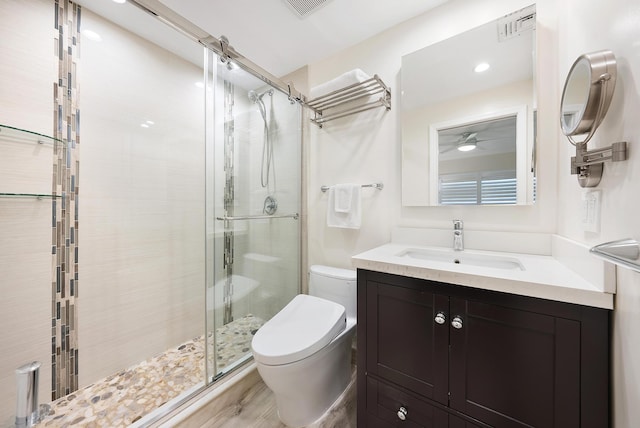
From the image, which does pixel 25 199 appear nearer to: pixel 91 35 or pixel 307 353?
pixel 91 35

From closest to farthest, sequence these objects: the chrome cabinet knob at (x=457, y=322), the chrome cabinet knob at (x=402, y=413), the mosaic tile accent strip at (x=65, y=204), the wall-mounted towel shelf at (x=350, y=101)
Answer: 1. the chrome cabinet knob at (x=457, y=322)
2. the chrome cabinet knob at (x=402, y=413)
3. the mosaic tile accent strip at (x=65, y=204)
4. the wall-mounted towel shelf at (x=350, y=101)

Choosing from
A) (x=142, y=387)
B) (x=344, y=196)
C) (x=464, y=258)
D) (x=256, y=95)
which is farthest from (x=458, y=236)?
(x=142, y=387)

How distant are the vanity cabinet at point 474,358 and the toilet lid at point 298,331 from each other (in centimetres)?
22

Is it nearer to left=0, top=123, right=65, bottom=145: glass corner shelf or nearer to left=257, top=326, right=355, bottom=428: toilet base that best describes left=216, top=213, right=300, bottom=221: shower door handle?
left=257, top=326, right=355, bottom=428: toilet base

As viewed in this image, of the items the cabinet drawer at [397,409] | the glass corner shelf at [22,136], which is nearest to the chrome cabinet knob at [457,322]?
the cabinet drawer at [397,409]

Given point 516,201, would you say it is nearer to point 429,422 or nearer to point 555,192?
point 555,192

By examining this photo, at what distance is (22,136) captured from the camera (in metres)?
1.23

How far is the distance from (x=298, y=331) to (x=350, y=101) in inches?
60.0

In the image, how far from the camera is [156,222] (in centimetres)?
179

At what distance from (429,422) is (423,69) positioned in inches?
68.8

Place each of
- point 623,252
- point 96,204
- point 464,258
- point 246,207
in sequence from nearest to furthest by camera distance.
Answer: point 623,252 → point 464,258 → point 96,204 → point 246,207

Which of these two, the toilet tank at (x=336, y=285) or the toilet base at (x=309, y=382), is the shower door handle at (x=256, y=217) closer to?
the toilet tank at (x=336, y=285)

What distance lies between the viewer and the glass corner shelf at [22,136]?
1185 millimetres

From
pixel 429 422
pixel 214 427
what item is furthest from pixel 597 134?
pixel 214 427
